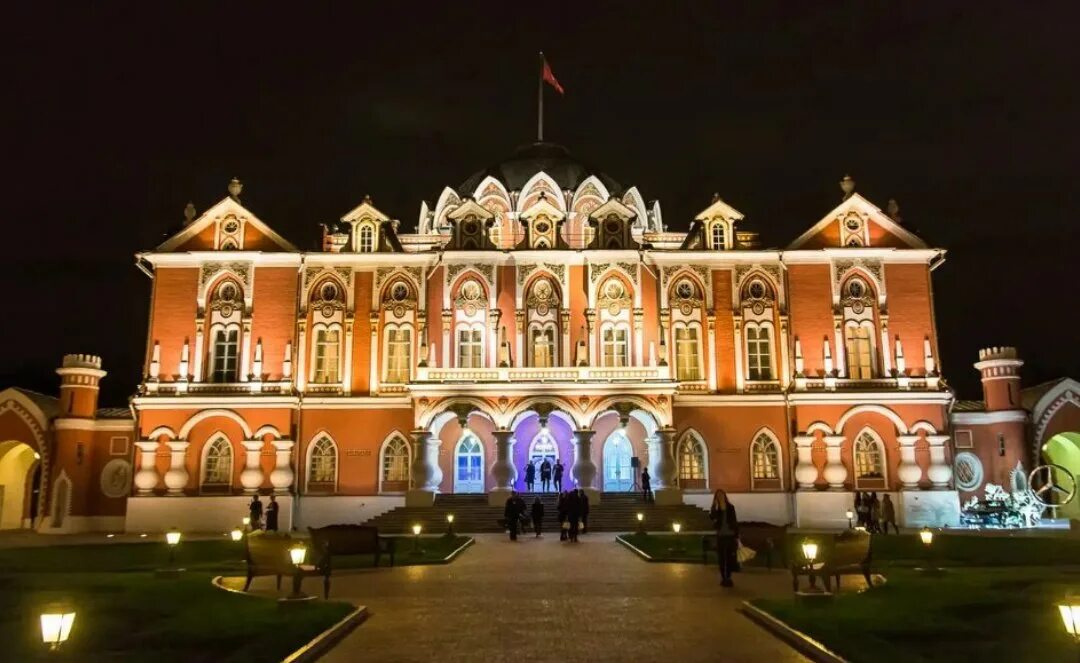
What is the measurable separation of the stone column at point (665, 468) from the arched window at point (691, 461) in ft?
5.38

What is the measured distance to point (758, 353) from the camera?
38594 millimetres

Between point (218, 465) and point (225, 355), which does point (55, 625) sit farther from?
point (225, 355)

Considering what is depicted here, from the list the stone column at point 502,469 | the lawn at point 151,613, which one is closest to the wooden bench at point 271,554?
the lawn at point 151,613

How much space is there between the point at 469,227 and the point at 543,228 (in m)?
3.20

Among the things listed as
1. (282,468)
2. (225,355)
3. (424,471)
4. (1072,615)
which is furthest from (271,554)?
(225,355)

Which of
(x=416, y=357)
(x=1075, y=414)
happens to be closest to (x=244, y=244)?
(x=416, y=357)

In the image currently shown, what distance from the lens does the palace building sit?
36.5 m

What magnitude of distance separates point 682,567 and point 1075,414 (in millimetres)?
26930

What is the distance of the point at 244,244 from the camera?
39344mm

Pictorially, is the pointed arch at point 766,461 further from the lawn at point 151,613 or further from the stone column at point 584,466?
the lawn at point 151,613

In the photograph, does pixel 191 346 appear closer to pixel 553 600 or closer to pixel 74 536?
pixel 74 536

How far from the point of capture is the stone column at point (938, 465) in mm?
36250

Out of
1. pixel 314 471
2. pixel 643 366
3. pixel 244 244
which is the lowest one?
pixel 314 471

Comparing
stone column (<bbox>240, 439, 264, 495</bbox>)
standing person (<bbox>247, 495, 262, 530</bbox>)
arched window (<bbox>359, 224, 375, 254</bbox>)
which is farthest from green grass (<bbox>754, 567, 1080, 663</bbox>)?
arched window (<bbox>359, 224, 375, 254</bbox>)
